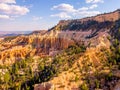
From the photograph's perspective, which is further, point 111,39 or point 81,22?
point 81,22

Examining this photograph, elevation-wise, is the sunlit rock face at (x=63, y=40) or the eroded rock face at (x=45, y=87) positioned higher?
the sunlit rock face at (x=63, y=40)

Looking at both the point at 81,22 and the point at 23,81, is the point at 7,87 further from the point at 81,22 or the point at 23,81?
the point at 81,22

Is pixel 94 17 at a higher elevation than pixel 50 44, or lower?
higher

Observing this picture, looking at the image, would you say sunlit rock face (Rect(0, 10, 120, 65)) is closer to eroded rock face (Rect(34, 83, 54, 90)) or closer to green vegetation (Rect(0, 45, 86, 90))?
green vegetation (Rect(0, 45, 86, 90))

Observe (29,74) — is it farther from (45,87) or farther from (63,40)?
(63,40)

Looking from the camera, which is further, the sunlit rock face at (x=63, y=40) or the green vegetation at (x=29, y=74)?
the sunlit rock face at (x=63, y=40)

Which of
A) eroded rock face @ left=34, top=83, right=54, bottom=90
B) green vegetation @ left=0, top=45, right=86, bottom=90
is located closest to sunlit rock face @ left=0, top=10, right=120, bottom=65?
green vegetation @ left=0, top=45, right=86, bottom=90

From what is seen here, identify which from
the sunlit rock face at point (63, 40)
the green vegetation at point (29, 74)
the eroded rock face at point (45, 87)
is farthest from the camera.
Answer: the sunlit rock face at point (63, 40)

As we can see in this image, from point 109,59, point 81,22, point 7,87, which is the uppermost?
point 81,22

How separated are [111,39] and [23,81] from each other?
4940 centimetres

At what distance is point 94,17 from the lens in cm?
16612

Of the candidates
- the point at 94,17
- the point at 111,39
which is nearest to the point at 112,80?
the point at 111,39

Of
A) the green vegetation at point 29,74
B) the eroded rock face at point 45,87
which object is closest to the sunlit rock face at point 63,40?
the green vegetation at point 29,74

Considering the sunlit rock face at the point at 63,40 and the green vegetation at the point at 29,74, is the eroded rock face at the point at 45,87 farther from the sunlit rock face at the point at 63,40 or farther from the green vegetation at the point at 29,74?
the sunlit rock face at the point at 63,40
